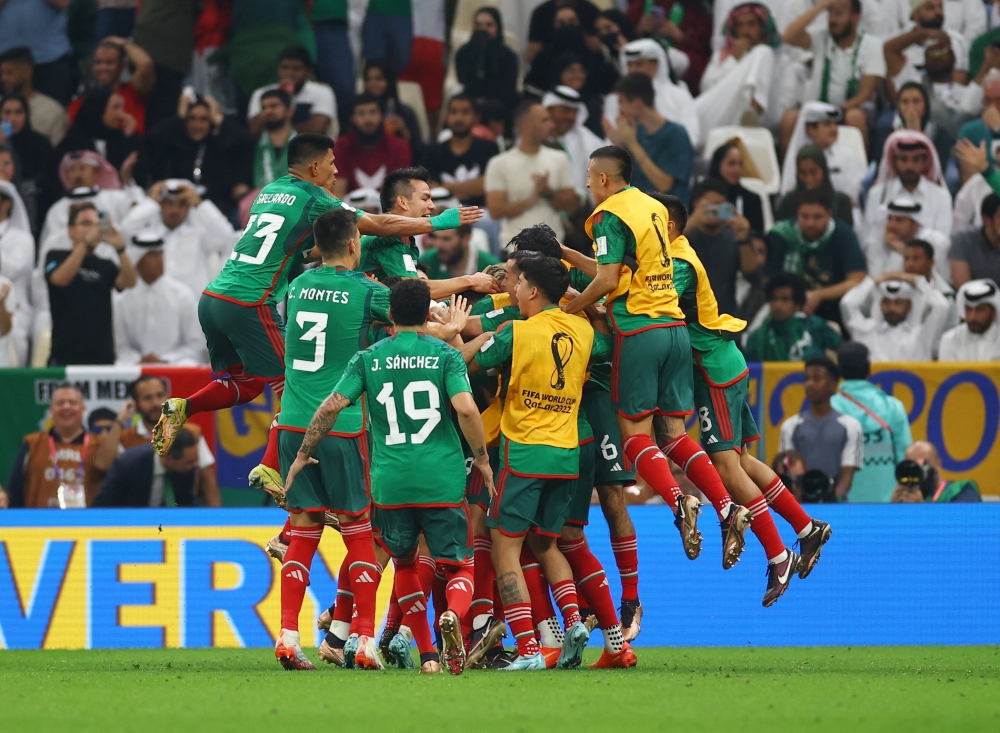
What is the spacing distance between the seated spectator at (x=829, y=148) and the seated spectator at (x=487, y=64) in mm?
3289

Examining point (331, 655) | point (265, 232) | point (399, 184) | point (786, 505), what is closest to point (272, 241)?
point (265, 232)

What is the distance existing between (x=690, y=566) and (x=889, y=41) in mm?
8348

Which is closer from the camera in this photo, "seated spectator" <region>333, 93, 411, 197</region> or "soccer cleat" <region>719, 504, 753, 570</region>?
"soccer cleat" <region>719, 504, 753, 570</region>

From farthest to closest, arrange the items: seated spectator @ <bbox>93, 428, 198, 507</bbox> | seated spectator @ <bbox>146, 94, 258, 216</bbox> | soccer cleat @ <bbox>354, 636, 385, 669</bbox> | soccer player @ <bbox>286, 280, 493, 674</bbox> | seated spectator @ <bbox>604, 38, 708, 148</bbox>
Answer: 1. seated spectator @ <bbox>604, 38, 708, 148</bbox>
2. seated spectator @ <bbox>146, 94, 258, 216</bbox>
3. seated spectator @ <bbox>93, 428, 198, 507</bbox>
4. soccer cleat @ <bbox>354, 636, 385, 669</bbox>
5. soccer player @ <bbox>286, 280, 493, 674</bbox>

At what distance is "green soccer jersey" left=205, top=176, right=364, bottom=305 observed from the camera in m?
10.1

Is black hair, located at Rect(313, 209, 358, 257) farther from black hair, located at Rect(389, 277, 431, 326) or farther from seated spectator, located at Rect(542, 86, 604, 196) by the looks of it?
seated spectator, located at Rect(542, 86, 604, 196)

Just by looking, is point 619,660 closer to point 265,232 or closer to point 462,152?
point 265,232

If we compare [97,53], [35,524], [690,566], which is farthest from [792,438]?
[97,53]

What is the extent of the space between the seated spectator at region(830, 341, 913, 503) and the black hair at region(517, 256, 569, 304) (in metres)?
4.66

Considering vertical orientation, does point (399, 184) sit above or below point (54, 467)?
above

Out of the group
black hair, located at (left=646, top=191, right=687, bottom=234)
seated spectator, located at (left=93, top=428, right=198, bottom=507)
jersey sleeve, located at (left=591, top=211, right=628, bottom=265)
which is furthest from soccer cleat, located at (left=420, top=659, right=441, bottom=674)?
seated spectator, located at (left=93, top=428, right=198, bottom=507)

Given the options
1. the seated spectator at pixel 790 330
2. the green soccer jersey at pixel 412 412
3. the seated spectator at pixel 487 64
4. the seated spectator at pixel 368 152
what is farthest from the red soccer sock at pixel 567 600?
the seated spectator at pixel 487 64

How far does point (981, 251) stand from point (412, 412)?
883 cm

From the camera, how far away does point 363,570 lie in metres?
9.67
